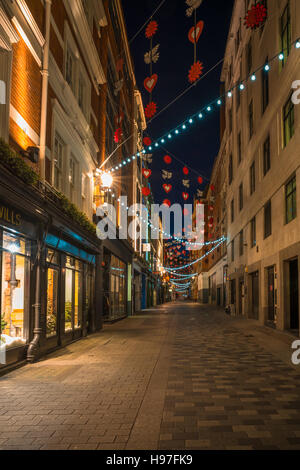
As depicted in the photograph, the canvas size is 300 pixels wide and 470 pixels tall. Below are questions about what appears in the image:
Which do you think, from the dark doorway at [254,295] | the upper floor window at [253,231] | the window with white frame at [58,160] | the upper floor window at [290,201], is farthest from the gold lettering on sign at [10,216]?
the dark doorway at [254,295]

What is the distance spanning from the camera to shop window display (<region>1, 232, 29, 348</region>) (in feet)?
30.1

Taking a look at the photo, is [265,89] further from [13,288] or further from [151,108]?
[13,288]

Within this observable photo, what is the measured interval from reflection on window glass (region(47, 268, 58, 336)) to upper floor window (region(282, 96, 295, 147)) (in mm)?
10440

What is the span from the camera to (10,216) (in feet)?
29.6

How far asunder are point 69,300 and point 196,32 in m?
9.55

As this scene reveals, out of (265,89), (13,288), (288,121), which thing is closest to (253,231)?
(265,89)

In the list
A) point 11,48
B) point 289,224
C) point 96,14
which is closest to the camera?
point 11,48

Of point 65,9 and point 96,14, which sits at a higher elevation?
point 96,14

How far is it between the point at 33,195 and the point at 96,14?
46.6 feet

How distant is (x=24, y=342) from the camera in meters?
10.3

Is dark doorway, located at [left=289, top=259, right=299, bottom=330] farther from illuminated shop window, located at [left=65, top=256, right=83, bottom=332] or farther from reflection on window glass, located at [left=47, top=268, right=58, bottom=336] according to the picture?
reflection on window glass, located at [left=47, top=268, right=58, bottom=336]
